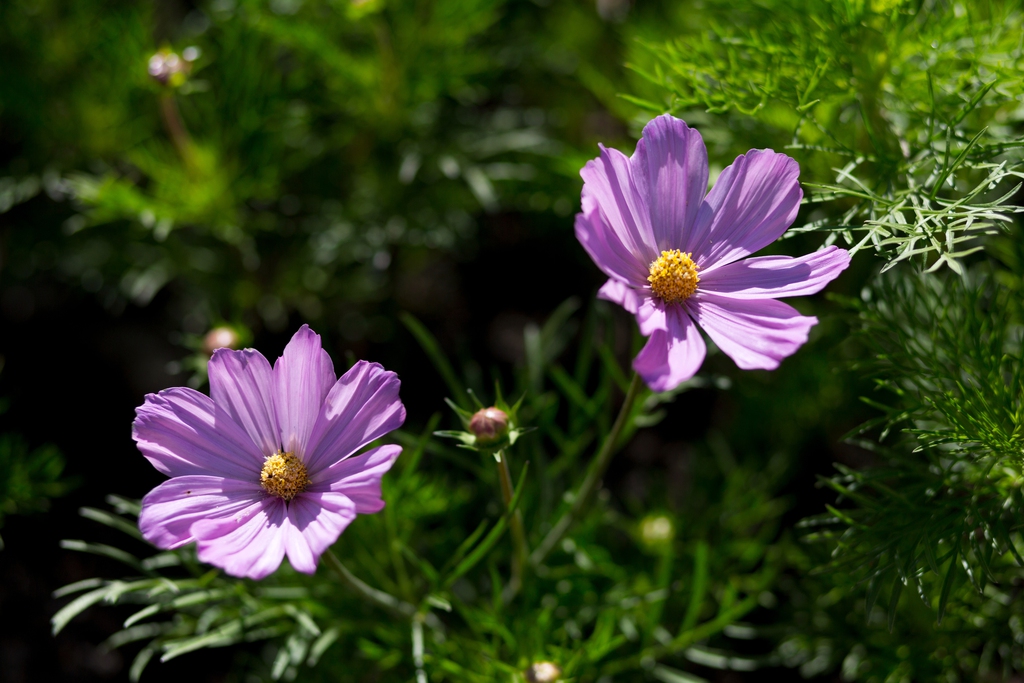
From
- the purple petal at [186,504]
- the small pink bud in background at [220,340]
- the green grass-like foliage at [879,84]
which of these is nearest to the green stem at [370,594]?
the purple petal at [186,504]

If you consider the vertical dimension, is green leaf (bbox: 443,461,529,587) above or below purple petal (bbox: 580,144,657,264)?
below

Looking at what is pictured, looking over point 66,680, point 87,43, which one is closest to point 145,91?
point 87,43

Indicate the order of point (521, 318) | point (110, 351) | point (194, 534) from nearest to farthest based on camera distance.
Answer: point (194, 534) < point (110, 351) < point (521, 318)

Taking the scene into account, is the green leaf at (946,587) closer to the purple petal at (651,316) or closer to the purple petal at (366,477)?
the purple petal at (651,316)

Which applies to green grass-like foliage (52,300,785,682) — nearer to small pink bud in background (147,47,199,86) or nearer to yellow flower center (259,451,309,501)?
yellow flower center (259,451,309,501)

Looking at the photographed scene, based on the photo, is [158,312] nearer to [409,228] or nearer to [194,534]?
[409,228]

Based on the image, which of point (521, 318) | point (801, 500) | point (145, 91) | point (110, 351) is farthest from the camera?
point (521, 318)

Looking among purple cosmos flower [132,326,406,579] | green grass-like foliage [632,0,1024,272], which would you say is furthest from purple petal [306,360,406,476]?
green grass-like foliage [632,0,1024,272]
